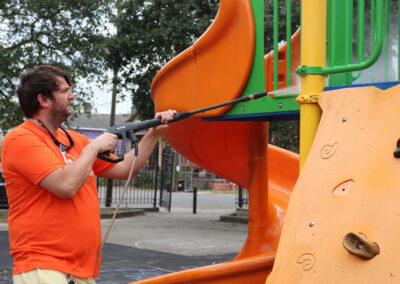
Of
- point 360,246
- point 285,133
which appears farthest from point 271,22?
point 360,246

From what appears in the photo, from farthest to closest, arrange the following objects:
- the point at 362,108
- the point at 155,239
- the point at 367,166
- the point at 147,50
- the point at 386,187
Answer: the point at 147,50 < the point at 155,239 < the point at 362,108 < the point at 367,166 < the point at 386,187

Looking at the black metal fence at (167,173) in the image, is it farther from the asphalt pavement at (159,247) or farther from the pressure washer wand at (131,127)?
the pressure washer wand at (131,127)

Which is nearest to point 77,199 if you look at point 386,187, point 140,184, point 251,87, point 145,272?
point 251,87

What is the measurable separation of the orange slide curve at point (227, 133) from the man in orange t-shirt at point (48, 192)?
940 millimetres

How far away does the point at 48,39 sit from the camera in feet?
42.3

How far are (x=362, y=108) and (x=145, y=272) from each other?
16.2ft

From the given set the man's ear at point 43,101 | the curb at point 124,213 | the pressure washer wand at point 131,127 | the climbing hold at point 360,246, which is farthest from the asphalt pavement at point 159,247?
the climbing hold at point 360,246

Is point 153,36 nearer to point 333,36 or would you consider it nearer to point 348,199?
point 333,36

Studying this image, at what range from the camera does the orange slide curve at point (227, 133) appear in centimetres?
304

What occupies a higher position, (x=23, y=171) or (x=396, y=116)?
(x=396, y=116)

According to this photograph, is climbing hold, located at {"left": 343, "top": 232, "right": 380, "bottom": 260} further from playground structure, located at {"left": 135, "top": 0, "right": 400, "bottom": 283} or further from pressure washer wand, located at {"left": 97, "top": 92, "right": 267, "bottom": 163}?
pressure washer wand, located at {"left": 97, "top": 92, "right": 267, "bottom": 163}

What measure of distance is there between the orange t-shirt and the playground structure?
94 cm

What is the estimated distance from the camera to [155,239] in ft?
31.5

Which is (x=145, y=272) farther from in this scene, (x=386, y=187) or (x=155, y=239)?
(x=386, y=187)
